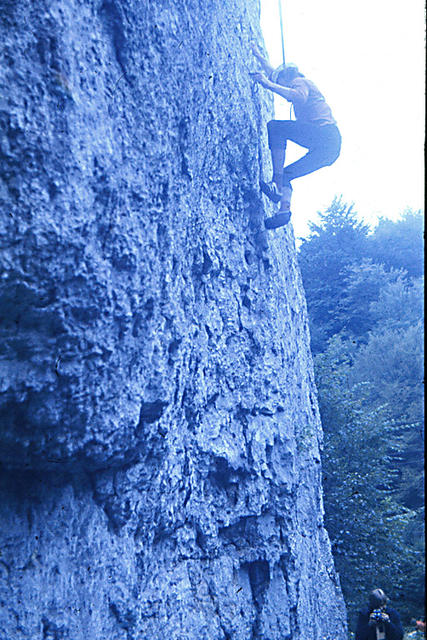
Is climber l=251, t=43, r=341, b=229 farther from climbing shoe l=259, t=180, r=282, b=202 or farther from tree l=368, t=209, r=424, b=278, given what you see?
tree l=368, t=209, r=424, b=278

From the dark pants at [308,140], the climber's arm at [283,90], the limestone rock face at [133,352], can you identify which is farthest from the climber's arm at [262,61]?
the limestone rock face at [133,352]

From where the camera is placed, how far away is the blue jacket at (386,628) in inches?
125

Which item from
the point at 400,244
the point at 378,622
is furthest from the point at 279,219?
the point at 400,244

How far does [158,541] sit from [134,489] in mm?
481

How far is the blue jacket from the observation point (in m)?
3.17

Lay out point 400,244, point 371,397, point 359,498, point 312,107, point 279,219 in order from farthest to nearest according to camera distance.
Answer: point 400,244, point 371,397, point 359,498, point 312,107, point 279,219

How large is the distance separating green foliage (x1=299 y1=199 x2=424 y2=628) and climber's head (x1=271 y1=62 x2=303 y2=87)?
5.18 metres

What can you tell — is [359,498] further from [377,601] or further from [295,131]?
[295,131]

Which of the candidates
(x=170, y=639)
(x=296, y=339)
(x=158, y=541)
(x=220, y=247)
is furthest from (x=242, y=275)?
(x=170, y=639)

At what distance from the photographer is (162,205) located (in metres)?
2.96

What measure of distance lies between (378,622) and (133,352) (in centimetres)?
252

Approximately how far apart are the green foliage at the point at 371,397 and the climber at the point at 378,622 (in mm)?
1294

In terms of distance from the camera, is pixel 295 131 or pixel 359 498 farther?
pixel 359 498

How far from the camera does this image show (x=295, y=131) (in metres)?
5.25
